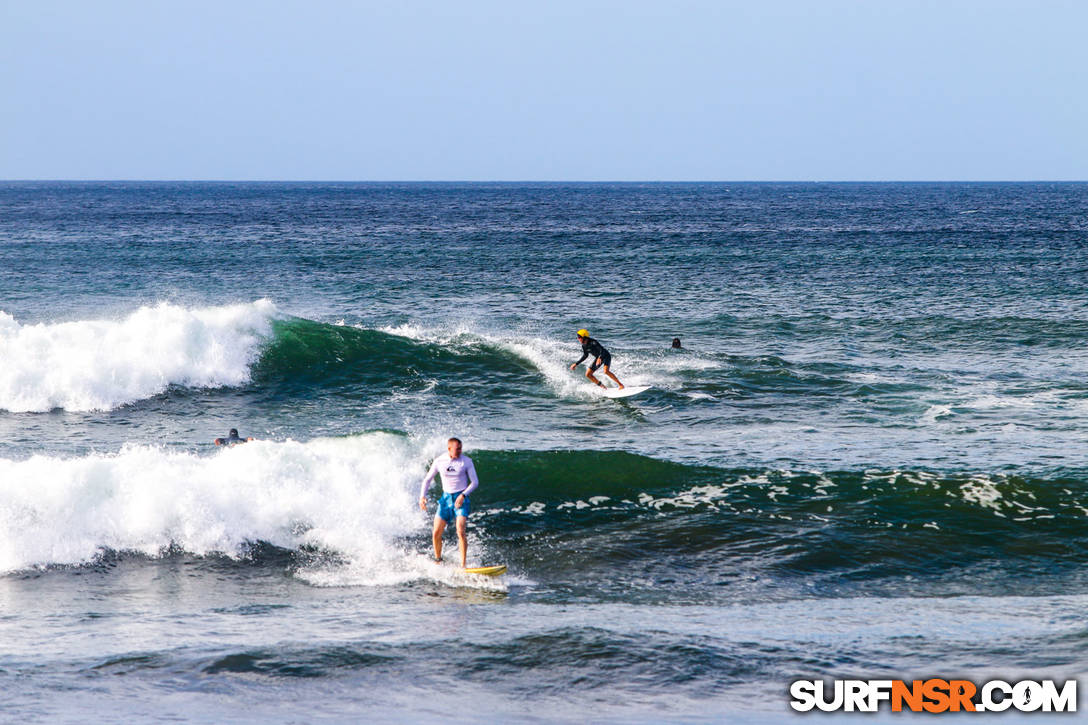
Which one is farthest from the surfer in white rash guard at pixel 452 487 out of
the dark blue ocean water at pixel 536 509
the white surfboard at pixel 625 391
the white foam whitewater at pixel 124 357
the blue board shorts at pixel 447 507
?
the white foam whitewater at pixel 124 357

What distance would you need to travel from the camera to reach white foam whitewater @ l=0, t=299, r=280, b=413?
21547 mm

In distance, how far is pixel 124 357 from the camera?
75.5ft

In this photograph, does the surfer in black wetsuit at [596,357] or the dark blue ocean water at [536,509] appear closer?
the dark blue ocean water at [536,509]

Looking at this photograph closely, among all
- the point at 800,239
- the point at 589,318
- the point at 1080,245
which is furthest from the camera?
the point at 800,239

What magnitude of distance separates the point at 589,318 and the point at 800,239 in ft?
128

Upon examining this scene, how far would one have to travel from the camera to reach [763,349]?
1066 inches

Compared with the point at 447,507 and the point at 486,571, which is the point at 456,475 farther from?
the point at 486,571

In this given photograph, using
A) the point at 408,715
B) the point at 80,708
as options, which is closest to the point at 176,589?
the point at 80,708

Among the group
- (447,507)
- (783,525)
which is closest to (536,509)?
(447,507)

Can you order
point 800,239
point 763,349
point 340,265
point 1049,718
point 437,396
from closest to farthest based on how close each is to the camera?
point 1049,718
point 437,396
point 763,349
point 340,265
point 800,239

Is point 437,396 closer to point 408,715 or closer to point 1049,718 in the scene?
point 408,715
